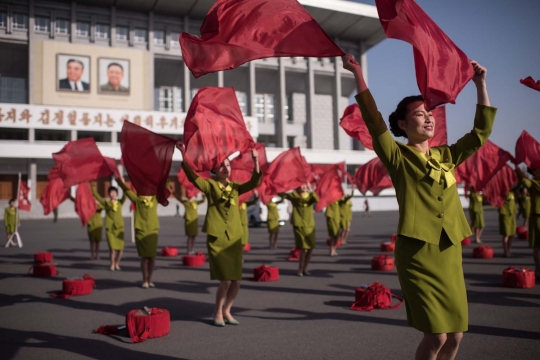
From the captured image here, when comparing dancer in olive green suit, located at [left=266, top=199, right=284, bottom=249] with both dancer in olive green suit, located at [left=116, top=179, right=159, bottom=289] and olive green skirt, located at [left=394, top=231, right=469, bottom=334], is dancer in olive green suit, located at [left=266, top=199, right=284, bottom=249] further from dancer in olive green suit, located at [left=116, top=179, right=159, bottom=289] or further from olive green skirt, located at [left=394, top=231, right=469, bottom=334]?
olive green skirt, located at [left=394, top=231, right=469, bottom=334]

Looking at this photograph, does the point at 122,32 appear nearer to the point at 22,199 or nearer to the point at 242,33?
the point at 22,199

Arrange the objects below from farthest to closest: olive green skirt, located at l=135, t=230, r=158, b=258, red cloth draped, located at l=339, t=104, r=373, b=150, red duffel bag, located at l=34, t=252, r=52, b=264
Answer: red duffel bag, located at l=34, t=252, r=52, b=264, olive green skirt, located at l=135, t=230, r=158, b=258, red cloth draped, located at l=339, t=104, r=373, b=150

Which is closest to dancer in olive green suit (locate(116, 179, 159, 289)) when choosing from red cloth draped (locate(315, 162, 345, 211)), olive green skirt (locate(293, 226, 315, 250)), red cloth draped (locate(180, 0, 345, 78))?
olive green skirt (locate(293, 226, 315, 250))

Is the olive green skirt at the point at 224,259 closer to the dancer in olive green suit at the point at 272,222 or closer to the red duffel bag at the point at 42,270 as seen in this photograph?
the red duffel bag at the point at 42,270

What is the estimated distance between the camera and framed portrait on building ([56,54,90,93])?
38719mm

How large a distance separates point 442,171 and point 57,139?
40.5 meters

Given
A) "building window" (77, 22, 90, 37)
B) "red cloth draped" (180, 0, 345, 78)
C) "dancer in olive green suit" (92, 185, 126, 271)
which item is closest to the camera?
"red cloth draped" (180, 0, 345, 78)

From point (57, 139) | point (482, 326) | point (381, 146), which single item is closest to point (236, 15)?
point (381, 146)

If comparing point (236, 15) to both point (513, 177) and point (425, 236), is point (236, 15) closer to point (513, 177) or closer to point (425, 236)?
point (425, 236)

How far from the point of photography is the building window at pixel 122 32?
42594 millimetres

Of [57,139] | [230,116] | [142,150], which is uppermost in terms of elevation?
[57,139]

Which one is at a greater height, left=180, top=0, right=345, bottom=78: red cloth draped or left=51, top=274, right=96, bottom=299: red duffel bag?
left=180, top=0, right=345, bottom=78: red cloth draped

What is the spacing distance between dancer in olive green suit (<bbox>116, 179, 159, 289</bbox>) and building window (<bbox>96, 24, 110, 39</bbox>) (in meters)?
36.6

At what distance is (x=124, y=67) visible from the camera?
133 ft
